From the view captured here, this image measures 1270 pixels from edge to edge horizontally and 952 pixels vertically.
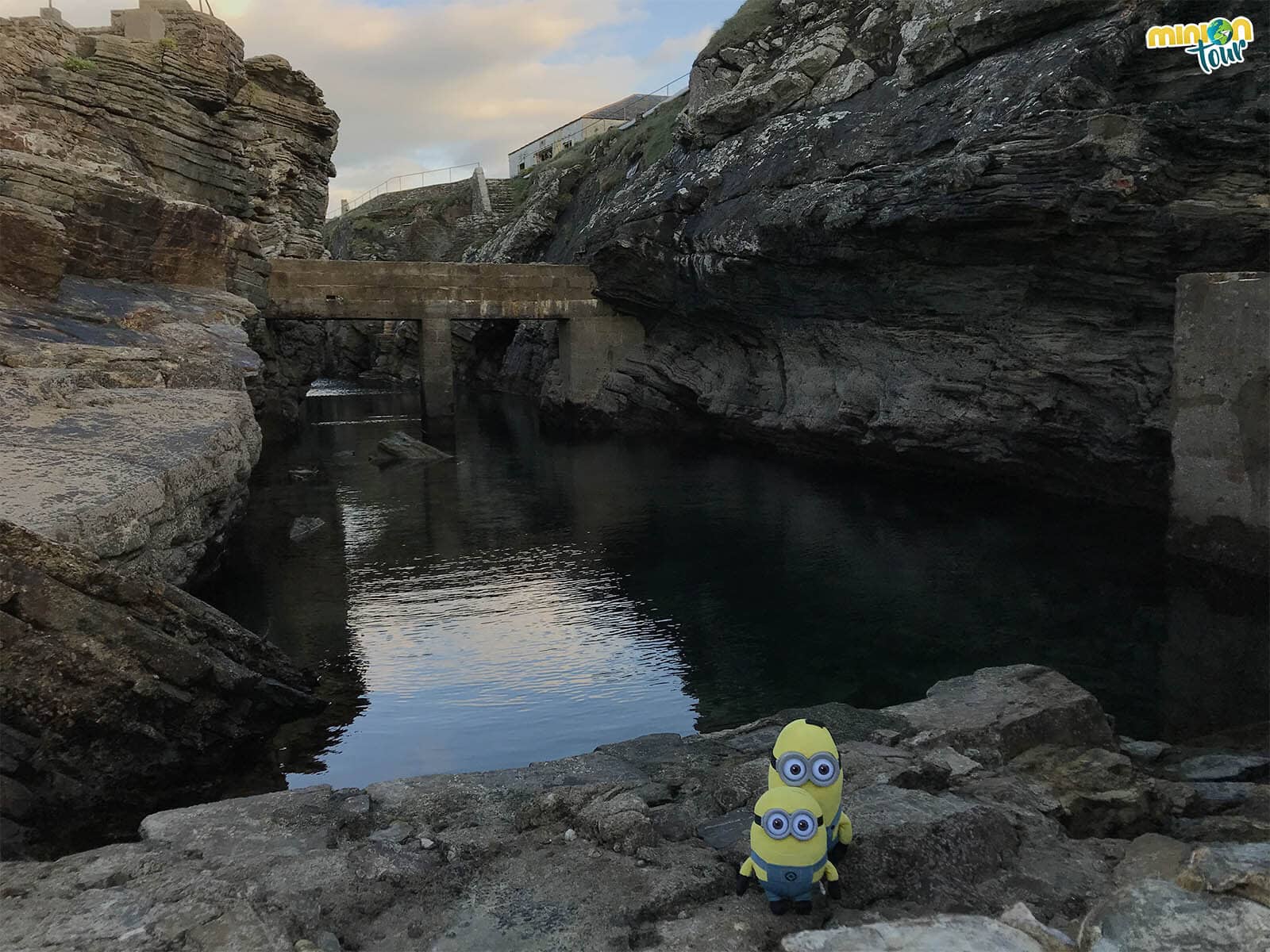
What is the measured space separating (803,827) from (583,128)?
74.8 metres

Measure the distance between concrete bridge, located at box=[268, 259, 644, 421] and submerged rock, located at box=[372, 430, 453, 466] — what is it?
14.3 feet

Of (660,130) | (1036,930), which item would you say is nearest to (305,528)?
(1036,930)

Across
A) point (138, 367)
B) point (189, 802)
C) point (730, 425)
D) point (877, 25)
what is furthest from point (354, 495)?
point (877, 25)

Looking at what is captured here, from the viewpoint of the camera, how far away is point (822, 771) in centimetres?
473

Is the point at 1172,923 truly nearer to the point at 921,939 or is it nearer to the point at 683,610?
the point at 921,939

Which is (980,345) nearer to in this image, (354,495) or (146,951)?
(354,495)

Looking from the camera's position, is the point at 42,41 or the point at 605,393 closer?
the point at 42,41

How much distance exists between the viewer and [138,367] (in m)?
15.2

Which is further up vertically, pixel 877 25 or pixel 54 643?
pixel 877 25

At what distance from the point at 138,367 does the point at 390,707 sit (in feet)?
27.1

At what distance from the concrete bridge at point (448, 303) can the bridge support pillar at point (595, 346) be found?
0.03m

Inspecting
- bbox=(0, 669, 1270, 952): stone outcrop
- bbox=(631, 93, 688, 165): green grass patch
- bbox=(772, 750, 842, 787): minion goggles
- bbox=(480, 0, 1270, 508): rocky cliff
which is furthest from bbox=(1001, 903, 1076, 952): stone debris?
bbox=(631, 93, 688, 165): green grass patch

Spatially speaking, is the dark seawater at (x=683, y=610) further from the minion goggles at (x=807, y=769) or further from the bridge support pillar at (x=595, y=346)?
the bridge support pillar at (x=595, y=346)

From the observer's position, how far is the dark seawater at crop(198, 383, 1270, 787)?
9.89 meters
